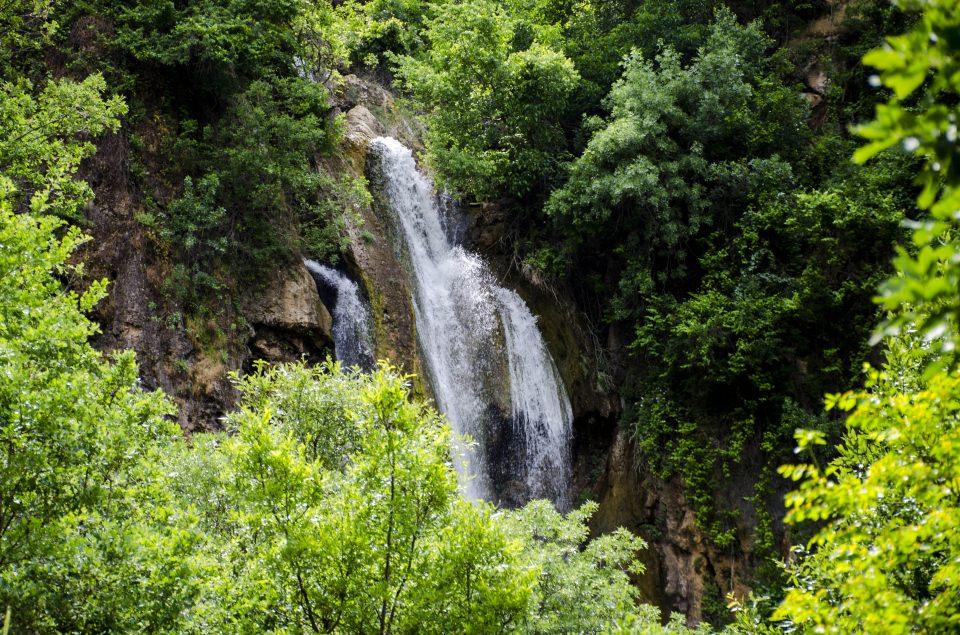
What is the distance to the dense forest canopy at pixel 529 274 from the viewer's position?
5137 mm

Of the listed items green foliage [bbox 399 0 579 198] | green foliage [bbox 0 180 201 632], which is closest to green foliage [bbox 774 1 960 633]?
green foliage [bbox 0 180 201 632]

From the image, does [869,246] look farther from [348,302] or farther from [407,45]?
[407,45]

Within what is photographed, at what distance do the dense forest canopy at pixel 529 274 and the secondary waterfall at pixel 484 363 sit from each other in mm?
1770

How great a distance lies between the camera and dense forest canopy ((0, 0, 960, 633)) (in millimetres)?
5137

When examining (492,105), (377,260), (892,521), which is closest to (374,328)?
(377,260)

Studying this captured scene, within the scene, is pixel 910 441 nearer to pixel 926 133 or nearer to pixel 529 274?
pixel 926 133

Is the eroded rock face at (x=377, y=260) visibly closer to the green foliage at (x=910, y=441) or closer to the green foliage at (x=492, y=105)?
the green foliage at (x=492, y=105)

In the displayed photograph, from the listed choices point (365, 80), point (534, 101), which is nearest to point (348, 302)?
point (534, 101)

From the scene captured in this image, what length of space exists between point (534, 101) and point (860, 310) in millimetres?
10657

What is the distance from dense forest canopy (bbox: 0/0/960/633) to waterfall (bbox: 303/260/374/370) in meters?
0.76

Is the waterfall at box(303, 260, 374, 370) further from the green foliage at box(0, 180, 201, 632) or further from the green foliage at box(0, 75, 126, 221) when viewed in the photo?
the green foliage at box(0, 180, 201, 632)

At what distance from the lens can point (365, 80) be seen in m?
25.1

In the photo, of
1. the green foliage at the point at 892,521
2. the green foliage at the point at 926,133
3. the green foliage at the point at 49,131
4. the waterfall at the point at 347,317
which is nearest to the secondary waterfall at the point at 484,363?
the waterfall at the point at 347,317

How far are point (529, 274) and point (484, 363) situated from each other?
351 cm
